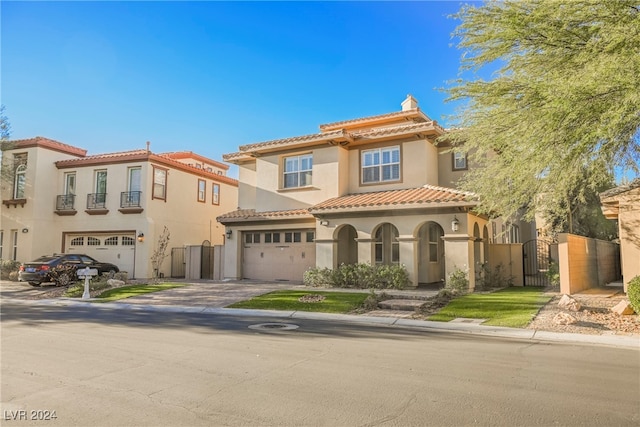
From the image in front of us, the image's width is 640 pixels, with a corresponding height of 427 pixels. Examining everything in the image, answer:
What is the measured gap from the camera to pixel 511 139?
10102 mm

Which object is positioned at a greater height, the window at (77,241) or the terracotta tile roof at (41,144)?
the terracotta tile roof at (41,144)

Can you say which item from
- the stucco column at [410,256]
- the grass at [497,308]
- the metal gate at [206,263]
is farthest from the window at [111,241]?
the grass at [497,308]

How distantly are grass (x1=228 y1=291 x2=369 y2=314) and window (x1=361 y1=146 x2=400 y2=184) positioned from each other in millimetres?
6137

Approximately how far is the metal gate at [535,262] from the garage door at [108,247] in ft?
63.5

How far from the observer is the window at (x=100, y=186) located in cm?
2514

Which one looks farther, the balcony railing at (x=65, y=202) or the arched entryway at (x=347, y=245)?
the balcony railing at (x=65, y=202)

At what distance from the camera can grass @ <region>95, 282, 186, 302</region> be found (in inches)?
670

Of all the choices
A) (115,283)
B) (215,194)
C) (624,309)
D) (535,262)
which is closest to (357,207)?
(624,309)

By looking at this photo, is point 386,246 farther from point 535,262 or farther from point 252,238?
point 535,262

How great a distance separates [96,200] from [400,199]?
1731 cm

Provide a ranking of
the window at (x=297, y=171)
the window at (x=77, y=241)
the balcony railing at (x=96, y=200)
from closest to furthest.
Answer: the window at (x=297, y=171) < the balcony railing at (x=96, y=200) < the window at (x=77, y=241)

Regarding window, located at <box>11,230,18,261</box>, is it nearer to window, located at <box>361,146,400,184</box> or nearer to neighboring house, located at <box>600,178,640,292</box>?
window, located at <box>361,146,400,184</box>

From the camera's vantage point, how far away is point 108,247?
983 inches

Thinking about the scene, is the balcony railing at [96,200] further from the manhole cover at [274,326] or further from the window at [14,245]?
the manhole cover at [274,326]
